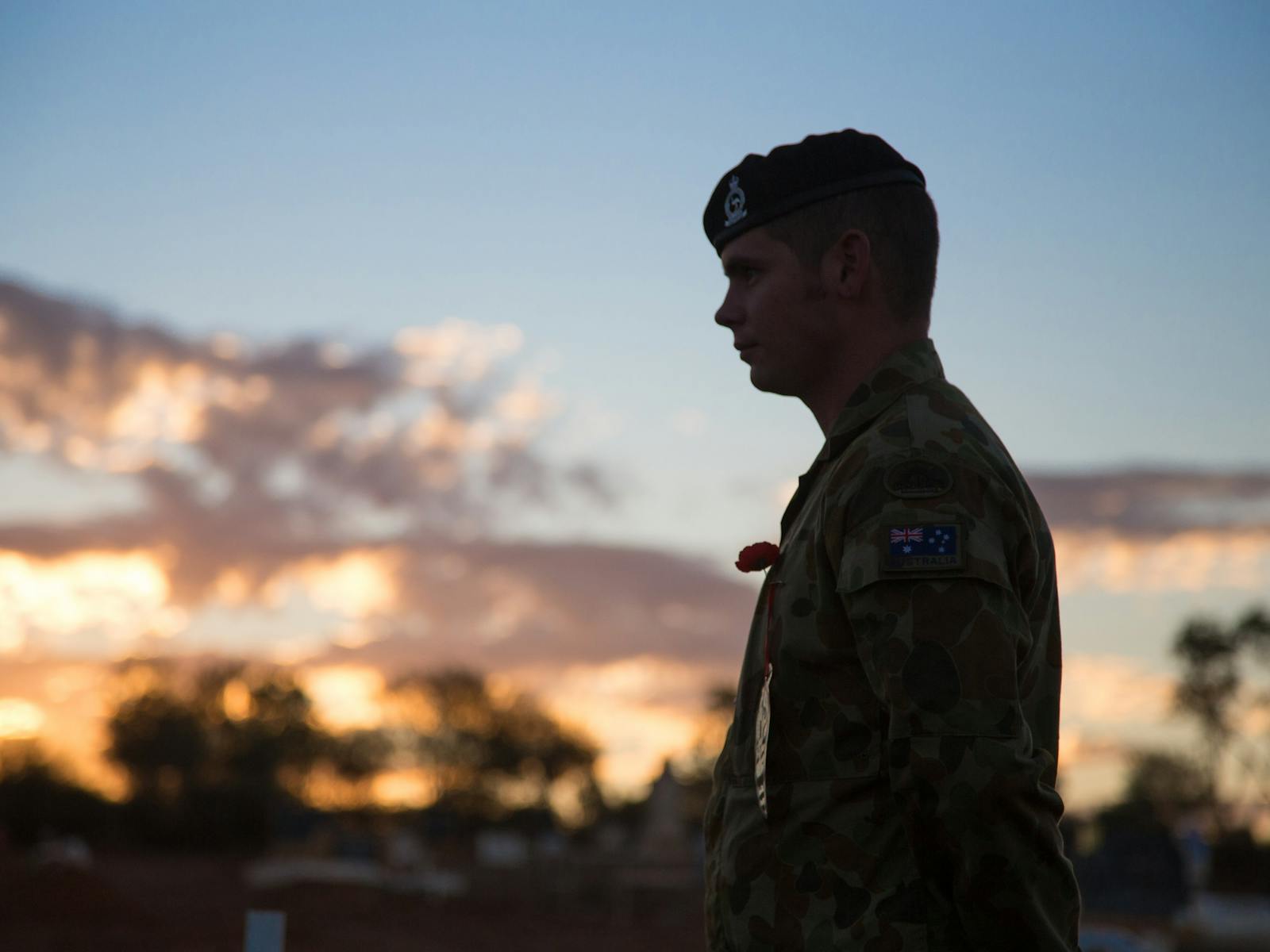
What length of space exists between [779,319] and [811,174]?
0.26m

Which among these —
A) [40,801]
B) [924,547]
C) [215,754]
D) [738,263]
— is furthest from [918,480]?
[215,754]

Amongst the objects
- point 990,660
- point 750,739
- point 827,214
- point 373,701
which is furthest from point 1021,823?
point 373,701

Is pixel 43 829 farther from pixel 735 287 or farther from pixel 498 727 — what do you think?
pixel 735 287

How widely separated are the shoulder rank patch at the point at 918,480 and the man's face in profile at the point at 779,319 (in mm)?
424

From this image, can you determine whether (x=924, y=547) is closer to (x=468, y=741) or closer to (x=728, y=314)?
(x=728, y=314)

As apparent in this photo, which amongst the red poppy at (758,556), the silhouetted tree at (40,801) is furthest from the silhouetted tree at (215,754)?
the red poppy at (758,556)

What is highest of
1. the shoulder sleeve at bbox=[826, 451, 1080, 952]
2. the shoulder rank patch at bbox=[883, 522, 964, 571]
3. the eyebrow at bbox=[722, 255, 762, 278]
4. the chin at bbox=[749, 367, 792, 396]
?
the eyebrow at bbox=[722, 255, 762, 278]

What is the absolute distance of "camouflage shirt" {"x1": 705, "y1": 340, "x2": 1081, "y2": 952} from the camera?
1968 mm

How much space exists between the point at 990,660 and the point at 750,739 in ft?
1.58

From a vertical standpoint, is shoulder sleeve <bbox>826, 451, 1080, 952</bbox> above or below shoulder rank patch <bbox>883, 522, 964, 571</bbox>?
below

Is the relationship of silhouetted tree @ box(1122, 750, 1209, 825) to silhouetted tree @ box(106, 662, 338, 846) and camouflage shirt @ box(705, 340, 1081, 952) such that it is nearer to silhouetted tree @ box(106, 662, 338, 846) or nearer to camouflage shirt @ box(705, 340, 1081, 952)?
silhouetted tree @ box(106, 662, 338, 846)

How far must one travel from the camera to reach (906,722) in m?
1.99

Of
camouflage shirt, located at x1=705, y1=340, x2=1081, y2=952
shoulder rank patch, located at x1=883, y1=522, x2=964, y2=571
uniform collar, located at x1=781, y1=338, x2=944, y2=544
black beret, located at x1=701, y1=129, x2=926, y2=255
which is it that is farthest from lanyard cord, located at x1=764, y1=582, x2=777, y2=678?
black beret, located at x1=701, y1=129, x2=926, y2=255

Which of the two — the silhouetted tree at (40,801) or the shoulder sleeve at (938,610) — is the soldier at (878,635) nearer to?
the shoulder sleeve at (938,610)
